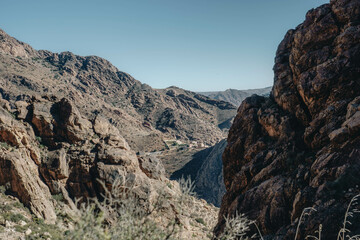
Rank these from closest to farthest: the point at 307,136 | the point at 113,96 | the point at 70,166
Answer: the point at 307,136 < the point at 70,166 < the point at 113,96

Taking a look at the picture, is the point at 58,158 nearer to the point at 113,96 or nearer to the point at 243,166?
the point at 243,166

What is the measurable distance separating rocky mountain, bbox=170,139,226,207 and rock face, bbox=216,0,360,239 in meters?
36.1

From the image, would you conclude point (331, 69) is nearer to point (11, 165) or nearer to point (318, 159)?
point (318, 159)

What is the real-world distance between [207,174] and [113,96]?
81852mm

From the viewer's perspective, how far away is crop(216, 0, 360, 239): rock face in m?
9.41

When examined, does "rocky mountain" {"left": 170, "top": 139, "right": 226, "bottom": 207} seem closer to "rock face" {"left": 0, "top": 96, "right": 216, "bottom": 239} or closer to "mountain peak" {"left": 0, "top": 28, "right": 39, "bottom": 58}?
"rock face" {"left": 0, "top": 96, "right": 216, "bottom": 239}

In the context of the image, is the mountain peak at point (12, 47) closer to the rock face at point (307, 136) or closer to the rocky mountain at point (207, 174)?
the rocky mountain at point (207, 174)

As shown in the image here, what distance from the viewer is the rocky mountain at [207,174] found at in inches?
2062

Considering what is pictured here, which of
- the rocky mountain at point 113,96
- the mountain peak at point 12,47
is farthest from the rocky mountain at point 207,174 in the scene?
the mountain peak at point 12,47

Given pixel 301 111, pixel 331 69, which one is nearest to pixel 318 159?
pixel 301 111

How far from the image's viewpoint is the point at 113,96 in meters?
124

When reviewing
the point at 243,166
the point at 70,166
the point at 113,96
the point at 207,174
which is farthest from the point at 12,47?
the point at 243,166

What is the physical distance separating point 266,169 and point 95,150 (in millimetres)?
16021

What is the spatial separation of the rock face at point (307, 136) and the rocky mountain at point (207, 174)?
36061 millimetres
